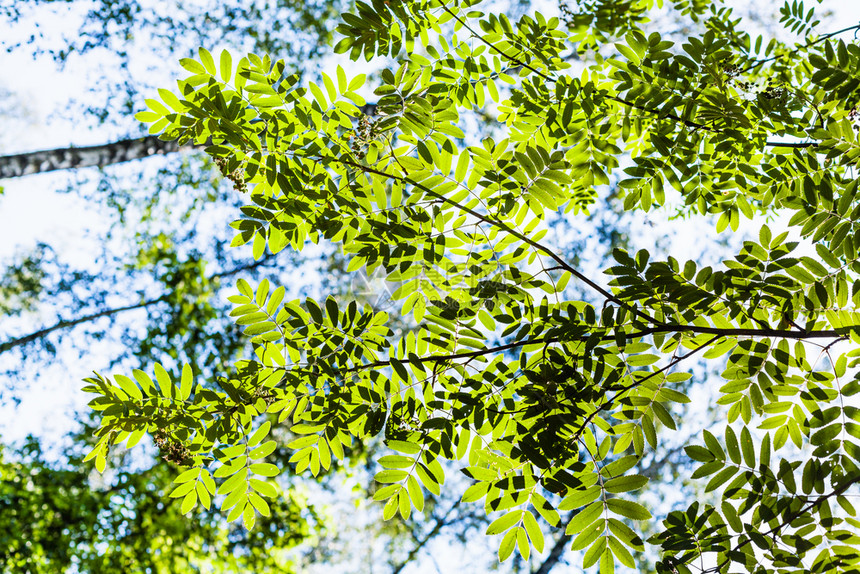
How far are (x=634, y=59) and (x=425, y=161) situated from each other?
3.65 ft

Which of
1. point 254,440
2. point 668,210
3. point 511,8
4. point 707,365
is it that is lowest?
point 254,440

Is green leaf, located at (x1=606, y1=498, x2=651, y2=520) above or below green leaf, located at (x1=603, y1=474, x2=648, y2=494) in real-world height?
below

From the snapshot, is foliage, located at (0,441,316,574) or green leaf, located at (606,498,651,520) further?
foliage, located at (0,441,316,574)

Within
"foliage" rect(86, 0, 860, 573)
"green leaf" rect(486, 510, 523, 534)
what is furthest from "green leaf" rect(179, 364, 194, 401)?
"green leaf" rect(486, 510, 523, 534)

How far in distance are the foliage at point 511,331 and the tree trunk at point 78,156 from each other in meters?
3.79

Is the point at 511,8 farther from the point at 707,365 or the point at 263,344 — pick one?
the point at 263,344

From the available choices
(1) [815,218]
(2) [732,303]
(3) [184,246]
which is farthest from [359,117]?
(3) [184,246]

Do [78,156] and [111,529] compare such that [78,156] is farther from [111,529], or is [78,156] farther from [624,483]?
[624,483]

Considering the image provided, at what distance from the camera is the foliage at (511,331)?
1805mm

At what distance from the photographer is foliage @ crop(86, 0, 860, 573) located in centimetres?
180

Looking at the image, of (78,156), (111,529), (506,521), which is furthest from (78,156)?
(506,521)

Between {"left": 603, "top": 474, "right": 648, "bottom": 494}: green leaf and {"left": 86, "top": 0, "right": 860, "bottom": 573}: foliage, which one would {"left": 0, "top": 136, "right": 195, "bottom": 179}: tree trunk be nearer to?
{"left": 86, "top": 0, "right": 860, "bottom": 573}: foliage

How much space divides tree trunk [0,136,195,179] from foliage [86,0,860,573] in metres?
3.79

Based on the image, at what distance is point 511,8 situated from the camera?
27.5ft
